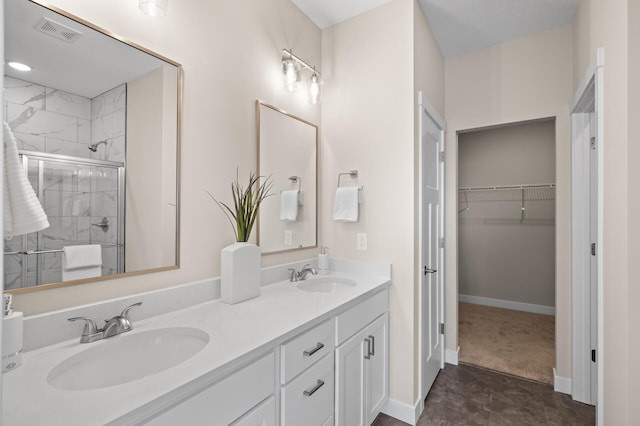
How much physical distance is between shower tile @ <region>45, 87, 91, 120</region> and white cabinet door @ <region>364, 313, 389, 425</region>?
163 centimetres

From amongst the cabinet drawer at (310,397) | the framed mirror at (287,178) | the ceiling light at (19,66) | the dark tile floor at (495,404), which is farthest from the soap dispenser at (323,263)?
the ceiling light at (19,66)

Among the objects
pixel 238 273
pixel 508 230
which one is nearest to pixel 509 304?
pixel 508 230

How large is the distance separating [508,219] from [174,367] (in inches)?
170

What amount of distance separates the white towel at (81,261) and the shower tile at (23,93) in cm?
49

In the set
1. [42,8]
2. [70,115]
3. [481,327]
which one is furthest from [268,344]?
[481,327]

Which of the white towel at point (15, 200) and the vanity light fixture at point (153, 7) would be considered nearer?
the white towel at point (15, 200)

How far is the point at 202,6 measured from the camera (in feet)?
5.07

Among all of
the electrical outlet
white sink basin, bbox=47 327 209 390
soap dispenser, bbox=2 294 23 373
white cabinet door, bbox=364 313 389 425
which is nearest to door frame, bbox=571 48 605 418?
white cabinet door, bbox=364 313 389 425

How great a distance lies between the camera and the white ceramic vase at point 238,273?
150 cm

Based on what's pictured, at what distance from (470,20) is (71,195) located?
2687mm

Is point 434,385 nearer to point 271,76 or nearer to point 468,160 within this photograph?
point 271,76

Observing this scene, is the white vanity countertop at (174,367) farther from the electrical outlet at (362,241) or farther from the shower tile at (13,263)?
the electrical outlet at (362,241)

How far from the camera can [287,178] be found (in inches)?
82.5

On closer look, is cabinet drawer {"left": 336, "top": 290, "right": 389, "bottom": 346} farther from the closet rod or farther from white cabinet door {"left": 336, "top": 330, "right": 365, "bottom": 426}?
the closet rod
